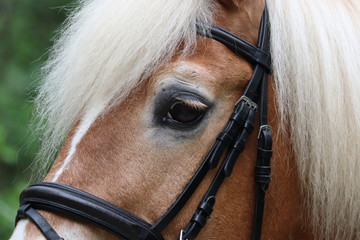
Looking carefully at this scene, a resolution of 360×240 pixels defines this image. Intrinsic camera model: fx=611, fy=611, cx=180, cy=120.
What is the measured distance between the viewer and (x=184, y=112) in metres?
2.53

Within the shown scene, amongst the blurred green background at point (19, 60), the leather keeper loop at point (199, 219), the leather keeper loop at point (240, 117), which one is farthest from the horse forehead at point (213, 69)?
the blurred green background at point (19, 60)

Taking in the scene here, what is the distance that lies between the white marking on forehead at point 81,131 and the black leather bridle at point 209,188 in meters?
0.08

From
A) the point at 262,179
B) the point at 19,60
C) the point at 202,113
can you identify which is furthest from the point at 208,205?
the point at 19,60

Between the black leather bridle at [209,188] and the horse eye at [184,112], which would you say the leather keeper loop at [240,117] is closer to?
the black leather bridle at [209,188]

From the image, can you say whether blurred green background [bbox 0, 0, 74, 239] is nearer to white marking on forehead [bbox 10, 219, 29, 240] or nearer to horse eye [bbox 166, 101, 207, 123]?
white marking on forehead [bbox 10, 219, 29, 240]

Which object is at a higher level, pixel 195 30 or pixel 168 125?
pixel 195 30

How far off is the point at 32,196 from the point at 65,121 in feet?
1.34

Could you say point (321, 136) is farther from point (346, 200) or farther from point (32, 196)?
point (32, 196)

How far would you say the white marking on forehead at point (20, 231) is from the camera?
240cm

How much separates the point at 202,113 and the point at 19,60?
665 centimetres

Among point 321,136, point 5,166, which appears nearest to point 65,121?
point 321,136

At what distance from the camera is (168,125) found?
2.54m

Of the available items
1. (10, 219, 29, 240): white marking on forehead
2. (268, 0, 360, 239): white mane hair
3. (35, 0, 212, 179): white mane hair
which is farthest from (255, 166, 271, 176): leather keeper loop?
(10, 219, 29, 240): white marking on forehead

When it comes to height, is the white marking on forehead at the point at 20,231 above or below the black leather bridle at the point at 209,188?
below
